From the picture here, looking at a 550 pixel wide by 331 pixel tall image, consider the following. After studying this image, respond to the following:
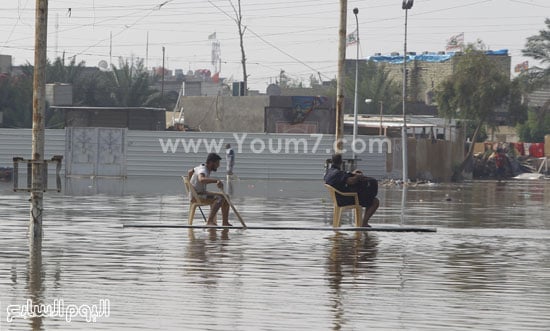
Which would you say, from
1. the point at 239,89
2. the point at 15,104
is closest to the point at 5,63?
the point at 15,104

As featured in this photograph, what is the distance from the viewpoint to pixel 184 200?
1212 inches

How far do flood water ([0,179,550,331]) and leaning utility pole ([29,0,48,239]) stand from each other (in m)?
0.49

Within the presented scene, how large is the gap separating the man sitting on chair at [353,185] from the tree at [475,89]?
136 ft

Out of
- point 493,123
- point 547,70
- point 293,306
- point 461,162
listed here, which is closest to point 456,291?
point 293,306

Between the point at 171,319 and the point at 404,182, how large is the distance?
3840 centimetres

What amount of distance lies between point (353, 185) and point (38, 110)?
17.9 feet

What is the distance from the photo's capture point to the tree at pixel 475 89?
62062 mm

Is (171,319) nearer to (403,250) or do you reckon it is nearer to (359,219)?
(403,250)

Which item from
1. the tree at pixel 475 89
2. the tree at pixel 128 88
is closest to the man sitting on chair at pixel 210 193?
the tree at pixel 475 89

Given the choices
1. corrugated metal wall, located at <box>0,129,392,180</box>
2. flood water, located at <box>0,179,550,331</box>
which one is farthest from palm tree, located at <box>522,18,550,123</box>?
flood water, located at <box>0,179,550,331</box>

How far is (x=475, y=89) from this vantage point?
62.6 meters

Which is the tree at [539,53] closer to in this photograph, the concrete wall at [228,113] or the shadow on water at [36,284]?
the concrete wall at [228,113]

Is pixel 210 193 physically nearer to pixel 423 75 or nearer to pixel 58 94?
pixel 58 94

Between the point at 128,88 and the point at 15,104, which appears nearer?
the point at 15,104
